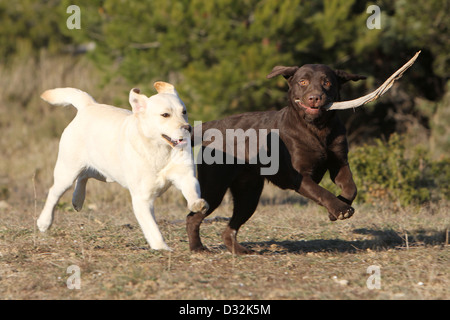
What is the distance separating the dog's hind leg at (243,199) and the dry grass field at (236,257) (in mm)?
228

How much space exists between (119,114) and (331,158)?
1770 millimetres

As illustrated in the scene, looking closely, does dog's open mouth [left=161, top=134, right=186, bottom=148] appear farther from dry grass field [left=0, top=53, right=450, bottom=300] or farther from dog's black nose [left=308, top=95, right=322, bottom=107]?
dog's black nose [left=308, top=95, right=322, bottom=107]

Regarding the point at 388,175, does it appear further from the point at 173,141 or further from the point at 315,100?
the point at 173,141

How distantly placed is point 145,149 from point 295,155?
4.25 feet

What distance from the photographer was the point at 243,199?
19.7ft

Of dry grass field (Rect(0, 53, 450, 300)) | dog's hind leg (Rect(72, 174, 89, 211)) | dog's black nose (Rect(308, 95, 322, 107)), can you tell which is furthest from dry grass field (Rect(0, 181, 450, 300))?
dog's black nose (Rect(308, 95, 322, 107))

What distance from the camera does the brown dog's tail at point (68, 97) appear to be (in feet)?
19.4

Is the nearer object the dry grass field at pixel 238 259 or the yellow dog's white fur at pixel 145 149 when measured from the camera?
the dry grass field at pixel 238 259

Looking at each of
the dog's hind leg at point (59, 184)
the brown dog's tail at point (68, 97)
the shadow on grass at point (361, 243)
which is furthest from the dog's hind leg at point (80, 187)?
the shadow on grass at point (361, 243)

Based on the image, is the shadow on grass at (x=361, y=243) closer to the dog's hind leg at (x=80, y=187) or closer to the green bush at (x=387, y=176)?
the dog's hind leg at (x=80, y=187)

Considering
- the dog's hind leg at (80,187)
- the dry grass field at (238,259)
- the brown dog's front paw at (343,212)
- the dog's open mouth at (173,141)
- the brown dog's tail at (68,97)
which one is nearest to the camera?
the dry grass field at (238,259)

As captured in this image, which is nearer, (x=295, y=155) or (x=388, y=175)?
(x=295, y=155)

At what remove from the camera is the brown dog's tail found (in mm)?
5926

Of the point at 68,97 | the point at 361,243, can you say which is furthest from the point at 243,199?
the point at 68,97
